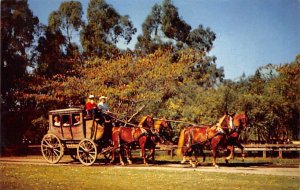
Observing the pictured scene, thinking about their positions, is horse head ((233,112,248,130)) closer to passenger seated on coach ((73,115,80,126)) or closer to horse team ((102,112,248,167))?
horse team ((102,112,248,167))

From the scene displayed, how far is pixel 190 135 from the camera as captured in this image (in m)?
13.0

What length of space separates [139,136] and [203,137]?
207cm

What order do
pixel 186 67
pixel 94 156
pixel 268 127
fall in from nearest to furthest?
pixel 94 156
pixel 268 127
pixel 186 67

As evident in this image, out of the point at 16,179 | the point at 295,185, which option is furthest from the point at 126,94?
the point at 295,185

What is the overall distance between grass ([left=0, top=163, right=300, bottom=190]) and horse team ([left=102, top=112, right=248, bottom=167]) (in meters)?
2.12

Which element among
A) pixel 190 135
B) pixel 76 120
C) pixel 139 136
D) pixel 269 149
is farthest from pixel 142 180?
pixel 269 149

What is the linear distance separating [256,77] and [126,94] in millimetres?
6505

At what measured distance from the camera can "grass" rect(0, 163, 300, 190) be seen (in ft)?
27.3

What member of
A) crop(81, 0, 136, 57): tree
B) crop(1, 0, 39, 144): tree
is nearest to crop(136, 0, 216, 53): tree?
crop(81, 0, 136, 57): tree

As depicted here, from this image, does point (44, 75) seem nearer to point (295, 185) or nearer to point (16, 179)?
point (16, 179)

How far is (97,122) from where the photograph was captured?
13.0 m

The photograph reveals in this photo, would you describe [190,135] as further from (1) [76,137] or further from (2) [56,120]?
(2) [56,120]

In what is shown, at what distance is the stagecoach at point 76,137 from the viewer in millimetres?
13094

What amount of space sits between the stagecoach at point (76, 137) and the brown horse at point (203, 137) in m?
2.59
